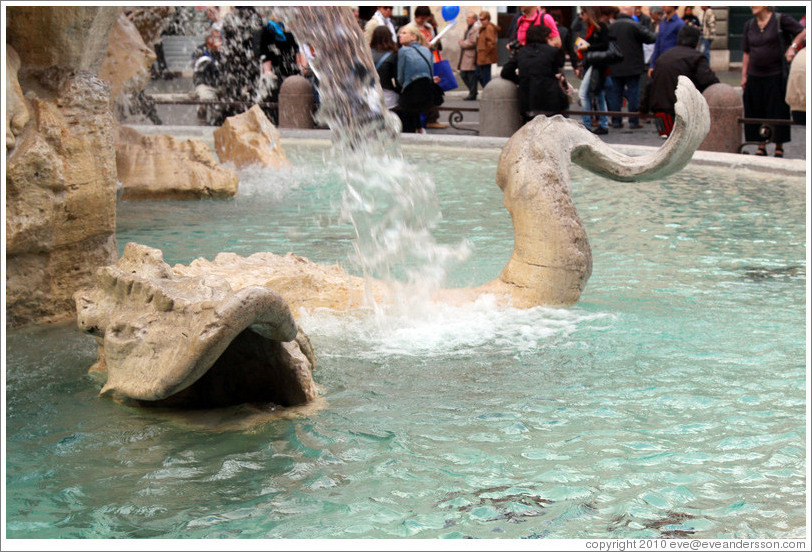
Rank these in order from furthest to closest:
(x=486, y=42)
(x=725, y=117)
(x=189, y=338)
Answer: (x=486, y=42), (x=725, y=117), (x=189, y=338)

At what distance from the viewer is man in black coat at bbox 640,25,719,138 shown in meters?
10.5

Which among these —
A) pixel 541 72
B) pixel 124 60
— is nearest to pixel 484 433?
pixel 124 60

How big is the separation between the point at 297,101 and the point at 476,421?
1047cm

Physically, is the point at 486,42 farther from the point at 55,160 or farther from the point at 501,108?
the point at 55,160

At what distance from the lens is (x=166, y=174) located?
8.72m

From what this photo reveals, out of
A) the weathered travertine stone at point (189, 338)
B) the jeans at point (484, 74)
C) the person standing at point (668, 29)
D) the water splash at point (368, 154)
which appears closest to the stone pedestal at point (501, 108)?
the person standing at point (668, 29)

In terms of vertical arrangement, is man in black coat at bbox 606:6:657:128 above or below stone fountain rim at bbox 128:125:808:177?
above

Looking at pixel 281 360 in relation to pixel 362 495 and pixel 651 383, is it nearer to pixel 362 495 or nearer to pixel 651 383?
pixel 362 495

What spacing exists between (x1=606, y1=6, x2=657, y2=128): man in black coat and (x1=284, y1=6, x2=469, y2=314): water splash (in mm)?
6784

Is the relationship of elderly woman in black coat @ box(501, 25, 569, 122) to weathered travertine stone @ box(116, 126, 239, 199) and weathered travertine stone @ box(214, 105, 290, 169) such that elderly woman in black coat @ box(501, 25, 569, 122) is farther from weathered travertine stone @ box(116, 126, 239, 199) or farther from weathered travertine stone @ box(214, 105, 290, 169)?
weathered travertine stone @ box(116, 126, 239, 199)

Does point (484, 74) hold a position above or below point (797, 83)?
above

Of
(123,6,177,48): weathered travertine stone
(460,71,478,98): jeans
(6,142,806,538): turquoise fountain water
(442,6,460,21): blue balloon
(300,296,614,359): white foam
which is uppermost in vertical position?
(442,6,460,21): blue balloon

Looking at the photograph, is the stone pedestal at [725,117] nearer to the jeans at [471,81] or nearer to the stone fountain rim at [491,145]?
the stone fountain rim at [491,145]

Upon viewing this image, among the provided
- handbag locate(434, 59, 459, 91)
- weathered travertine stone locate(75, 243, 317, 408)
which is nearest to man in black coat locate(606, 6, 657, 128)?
handbag locate(434, 59, 459, 91)
